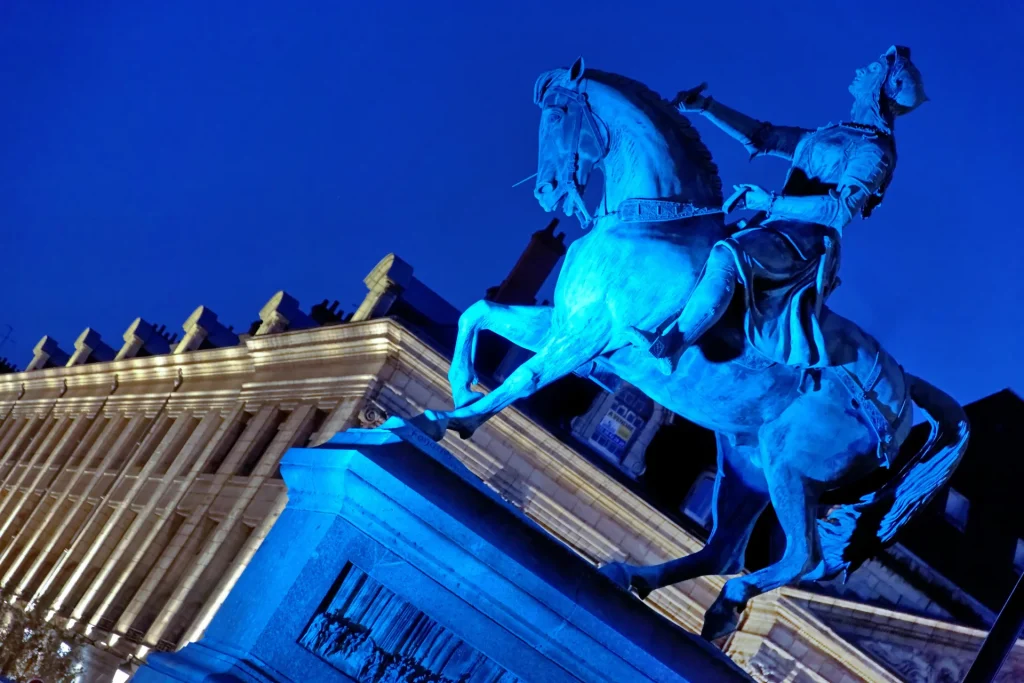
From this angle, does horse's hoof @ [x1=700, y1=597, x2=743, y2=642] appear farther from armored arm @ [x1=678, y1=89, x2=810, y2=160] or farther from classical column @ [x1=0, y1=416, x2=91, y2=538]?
classical column @ [x1=0, y1=416, x2=91, y2=538]

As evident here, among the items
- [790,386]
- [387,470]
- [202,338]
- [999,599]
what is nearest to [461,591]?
[387,470]

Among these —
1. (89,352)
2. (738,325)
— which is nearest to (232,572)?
(738,325)

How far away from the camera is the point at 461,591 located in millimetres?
4383

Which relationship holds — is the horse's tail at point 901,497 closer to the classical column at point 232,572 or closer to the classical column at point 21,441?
the classical column at point 232,572

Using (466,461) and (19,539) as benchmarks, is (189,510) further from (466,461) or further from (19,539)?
(19,539)

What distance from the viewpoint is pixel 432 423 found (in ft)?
16.2

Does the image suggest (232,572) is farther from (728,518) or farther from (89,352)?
(89,352)

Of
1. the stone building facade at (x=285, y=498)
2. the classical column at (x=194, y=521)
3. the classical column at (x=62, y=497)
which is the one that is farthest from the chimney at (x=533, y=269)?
the classical column at (x=62, y=497)

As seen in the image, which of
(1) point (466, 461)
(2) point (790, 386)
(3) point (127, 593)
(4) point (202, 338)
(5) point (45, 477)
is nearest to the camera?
(2) point (790, 386)

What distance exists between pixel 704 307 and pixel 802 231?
810mm

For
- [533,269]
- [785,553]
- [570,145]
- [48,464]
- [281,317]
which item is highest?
[533,269]

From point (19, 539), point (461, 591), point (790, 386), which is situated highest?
point (790, 386)

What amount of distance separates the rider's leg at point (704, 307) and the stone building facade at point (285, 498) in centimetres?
1707

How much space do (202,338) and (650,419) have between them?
66.4 feet
